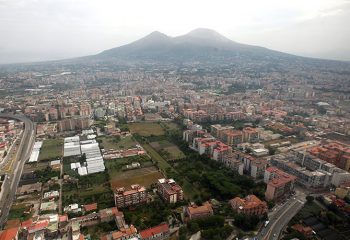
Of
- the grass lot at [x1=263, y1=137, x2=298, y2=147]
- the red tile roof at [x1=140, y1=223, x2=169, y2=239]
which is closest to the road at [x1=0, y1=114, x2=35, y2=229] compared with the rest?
the red tile roof at [x1=140, y1=223, x2=169, y2=239]

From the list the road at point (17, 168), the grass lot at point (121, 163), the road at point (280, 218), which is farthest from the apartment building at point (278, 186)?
the road at point (17, 168)

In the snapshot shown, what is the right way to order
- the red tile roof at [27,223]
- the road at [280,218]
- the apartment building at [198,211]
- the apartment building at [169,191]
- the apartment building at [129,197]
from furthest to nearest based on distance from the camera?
1. the apartment building at [169,191]
2. the apartment building at [129,197]
3. the apartment building at [198,211]
4. the red tile roof at [27,223]
5. the road at [280,218]

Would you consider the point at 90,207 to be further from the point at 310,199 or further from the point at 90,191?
the point at 310,199

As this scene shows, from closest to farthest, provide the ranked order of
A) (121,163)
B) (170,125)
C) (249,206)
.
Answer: (249,206) → (121,163) → (170,125)

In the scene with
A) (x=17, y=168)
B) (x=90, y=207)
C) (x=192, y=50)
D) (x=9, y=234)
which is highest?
(x=192, y=50)

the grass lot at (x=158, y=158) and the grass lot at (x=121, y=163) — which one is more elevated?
the grass lot at (x=121, y=163)

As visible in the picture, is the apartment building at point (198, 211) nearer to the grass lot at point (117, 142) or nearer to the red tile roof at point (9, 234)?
the red tile roof at point (9, 234)

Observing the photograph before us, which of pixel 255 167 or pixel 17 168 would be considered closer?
pixel 255 167

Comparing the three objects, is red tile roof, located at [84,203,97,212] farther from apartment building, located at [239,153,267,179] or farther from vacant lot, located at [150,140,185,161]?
apartment building, located at [239,153,267,179]

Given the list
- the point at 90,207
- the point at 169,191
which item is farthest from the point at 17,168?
the point at 169,191
